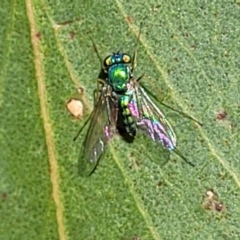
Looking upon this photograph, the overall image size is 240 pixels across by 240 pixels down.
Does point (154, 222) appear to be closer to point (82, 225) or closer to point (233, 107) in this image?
point (82, 225)

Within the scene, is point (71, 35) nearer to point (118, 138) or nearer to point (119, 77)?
point (119, 77)

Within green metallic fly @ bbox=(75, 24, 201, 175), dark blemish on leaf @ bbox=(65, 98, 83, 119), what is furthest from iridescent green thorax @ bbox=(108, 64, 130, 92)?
dark blemish on leaf @ bbox=(65, 98, 83, 119)

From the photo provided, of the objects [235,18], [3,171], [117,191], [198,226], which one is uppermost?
[235,18]

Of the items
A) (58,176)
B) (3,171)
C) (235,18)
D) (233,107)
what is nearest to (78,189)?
(58,176)

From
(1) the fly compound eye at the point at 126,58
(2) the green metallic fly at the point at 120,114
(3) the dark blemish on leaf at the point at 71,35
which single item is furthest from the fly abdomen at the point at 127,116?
(3) the dark blemish on leaf at the point at 71,35

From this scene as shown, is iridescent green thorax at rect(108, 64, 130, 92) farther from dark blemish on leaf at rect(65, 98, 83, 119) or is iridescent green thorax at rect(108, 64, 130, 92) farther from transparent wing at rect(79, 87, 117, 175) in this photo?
dark blemish on leaf at rect(65, 98, 83, 119)

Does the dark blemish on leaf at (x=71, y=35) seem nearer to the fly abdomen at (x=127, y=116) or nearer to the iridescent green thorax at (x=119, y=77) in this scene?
the iridescent green thorax at (x=119, y=77)

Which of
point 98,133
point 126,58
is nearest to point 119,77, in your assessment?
point 126,58
